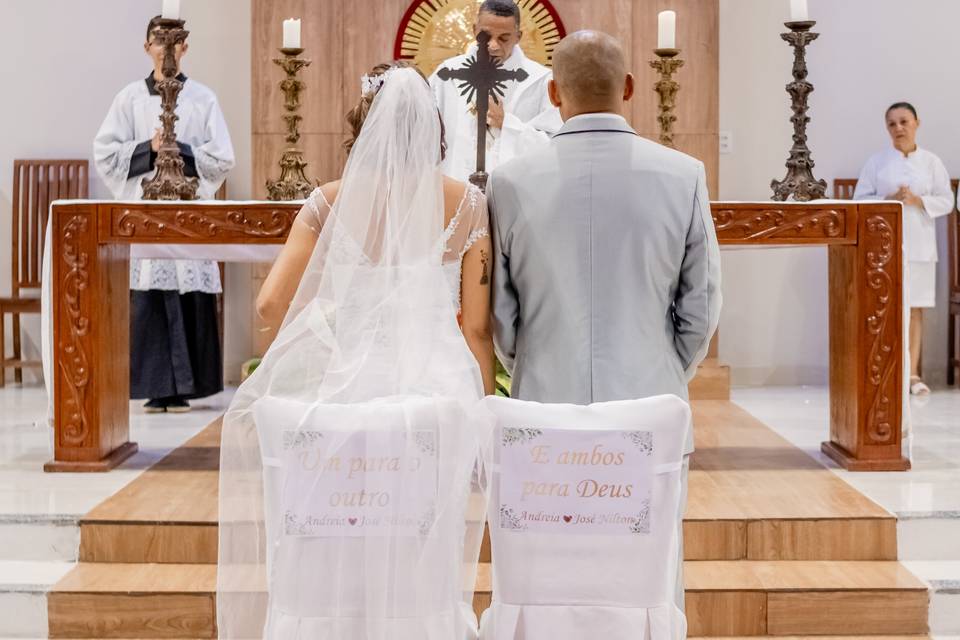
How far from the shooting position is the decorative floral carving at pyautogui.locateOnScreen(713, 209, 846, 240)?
482 cm

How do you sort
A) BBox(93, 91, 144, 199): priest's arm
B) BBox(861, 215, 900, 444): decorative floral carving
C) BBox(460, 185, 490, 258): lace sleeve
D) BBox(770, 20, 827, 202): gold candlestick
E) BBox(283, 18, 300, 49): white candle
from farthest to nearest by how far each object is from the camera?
Result: BBox(93, 91, 144, 199): priest's arm, BBox(770, 20, 827, 202): gold candlestick, BBox(861, 215, 900, 444): decorative floral carving, BBox(283, 18, 300, 49): white candle, BBox(460, 185, 490, 258): lace sleeve

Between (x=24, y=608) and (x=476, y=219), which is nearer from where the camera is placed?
(x=476, y=219)

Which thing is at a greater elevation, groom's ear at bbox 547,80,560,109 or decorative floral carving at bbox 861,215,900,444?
groom's ear at bbox 547,80,560,109

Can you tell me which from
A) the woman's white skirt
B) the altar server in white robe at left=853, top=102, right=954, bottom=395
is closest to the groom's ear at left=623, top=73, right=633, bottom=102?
the altar server in white robe at left=853, top=102, right=954, bottom=395

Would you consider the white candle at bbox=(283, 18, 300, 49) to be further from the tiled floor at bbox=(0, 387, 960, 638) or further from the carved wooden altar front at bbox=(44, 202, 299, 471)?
the tiled floor at bbox=(0, 387, 960, 638)

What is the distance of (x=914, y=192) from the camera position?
7773mm

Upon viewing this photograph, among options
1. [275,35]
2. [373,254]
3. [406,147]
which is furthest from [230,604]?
[275,35]

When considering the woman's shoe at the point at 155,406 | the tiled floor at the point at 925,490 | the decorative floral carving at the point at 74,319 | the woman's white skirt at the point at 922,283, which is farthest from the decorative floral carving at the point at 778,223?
the woman's shoe at the point at 155,406

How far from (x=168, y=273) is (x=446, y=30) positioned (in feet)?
8.06

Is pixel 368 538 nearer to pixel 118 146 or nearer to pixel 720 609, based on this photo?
pixel 720 609

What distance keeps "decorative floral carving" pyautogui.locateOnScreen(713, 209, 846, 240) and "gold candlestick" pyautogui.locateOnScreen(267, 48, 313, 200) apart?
1632mm

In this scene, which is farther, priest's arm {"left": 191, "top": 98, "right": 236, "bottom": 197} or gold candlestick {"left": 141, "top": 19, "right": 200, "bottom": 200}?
priest's arm {"left": 191, "top": 98, "right": 236, "bottom": 197}

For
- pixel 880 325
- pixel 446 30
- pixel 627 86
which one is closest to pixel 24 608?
pixel 627 86

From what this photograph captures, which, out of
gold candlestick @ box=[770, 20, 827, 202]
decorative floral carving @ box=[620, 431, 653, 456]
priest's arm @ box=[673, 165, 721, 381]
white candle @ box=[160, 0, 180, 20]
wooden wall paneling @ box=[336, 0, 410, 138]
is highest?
wooden wall paneling @ box=[336, 0, 410, 138]
